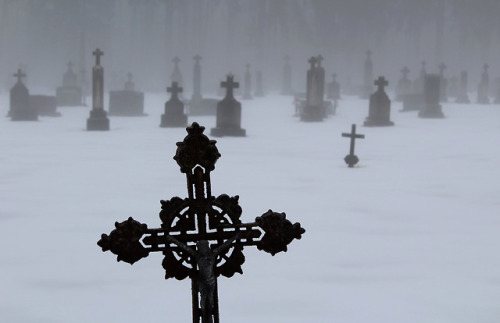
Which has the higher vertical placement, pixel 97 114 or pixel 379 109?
pixel 379 109

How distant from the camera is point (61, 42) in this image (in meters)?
54.4

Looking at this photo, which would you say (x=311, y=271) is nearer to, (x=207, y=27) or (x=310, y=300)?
(x=310, y=300)

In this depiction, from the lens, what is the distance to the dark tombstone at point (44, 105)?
24156 mm

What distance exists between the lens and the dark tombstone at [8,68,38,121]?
21.5 m

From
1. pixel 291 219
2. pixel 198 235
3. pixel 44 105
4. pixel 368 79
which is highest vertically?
pixel 368 79

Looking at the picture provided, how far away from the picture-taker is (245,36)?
59.9 m

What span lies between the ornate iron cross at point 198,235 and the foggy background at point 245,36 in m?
50.1

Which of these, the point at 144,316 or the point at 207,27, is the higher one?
the point at 207,27

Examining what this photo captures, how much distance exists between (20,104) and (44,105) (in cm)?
261

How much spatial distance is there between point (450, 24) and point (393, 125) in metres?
44.0

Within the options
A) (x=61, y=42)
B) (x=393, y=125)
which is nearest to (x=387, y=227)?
(x=393, y=125)

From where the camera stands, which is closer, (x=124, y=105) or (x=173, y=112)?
(x=173, y=112)

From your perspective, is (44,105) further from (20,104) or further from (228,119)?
(228,119)

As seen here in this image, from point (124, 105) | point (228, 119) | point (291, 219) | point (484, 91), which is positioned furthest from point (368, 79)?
point (291, 219)
